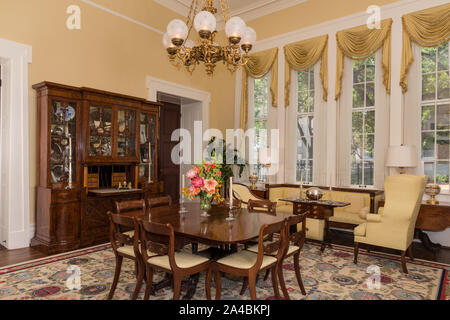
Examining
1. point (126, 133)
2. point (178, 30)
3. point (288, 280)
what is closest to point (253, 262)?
point (288, 280)

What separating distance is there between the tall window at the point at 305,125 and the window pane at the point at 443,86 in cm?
223

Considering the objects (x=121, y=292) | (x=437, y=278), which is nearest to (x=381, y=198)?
(x=437, y=278)

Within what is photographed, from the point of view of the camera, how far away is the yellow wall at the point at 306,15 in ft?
20.0

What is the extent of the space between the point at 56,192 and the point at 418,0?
648 centimetres

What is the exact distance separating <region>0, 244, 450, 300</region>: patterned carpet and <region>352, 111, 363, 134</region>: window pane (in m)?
2.63

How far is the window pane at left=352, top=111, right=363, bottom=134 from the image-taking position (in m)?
6.06

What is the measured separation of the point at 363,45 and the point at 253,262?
4933mm

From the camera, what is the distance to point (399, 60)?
5523 millimetres

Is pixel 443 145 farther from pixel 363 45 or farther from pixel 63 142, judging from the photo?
pixel 63 142

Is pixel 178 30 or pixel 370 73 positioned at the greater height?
pixel 370 73

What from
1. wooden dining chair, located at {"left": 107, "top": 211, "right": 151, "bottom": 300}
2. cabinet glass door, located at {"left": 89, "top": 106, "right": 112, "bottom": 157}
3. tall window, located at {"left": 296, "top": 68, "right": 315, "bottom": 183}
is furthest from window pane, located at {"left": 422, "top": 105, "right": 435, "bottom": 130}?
cabinet glass door, located at {"left": 89, "top": 106, "right": 112, "bottom": 157}

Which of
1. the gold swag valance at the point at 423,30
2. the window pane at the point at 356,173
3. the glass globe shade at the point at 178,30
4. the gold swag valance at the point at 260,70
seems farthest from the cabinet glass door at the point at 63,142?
the gold swag valance at the point at 423,30

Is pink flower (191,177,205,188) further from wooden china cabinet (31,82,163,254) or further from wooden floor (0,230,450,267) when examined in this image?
wooden floor (0,230,450,267)

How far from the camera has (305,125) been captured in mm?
6773
